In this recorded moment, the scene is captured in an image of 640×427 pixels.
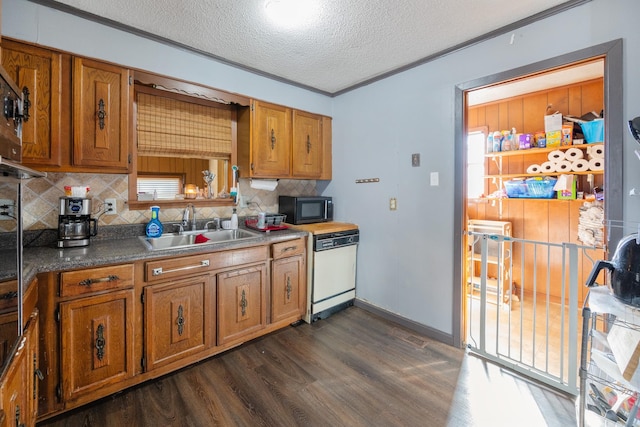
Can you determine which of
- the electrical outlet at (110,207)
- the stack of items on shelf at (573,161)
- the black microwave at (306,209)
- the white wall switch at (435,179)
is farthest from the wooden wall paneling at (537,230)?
the electrical outlet at (110,207)

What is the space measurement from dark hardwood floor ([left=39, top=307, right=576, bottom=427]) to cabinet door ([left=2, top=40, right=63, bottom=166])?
1.58m

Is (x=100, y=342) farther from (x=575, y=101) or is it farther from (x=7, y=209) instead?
(x=575, y=101)

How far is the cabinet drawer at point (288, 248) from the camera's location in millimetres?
2604

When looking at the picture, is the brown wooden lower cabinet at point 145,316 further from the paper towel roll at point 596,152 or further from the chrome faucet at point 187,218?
the paper towel roll at point 596,152

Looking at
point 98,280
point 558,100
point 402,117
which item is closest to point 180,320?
point 98,280

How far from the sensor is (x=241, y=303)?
238cm

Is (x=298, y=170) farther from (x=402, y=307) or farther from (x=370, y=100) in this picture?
(x=402, y=307)

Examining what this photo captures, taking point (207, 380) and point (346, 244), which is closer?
point (207, 380)

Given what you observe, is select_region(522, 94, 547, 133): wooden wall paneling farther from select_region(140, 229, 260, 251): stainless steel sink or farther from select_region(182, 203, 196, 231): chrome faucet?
select_region(182, 203, 196, 231): chrome faucet

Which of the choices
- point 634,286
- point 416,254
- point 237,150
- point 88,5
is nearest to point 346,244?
point 416,254

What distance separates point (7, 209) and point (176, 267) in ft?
3.56

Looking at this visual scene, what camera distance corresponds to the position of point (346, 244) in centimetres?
311

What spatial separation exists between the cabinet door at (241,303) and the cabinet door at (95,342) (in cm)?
61

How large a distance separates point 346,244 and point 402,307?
32.5 inches
